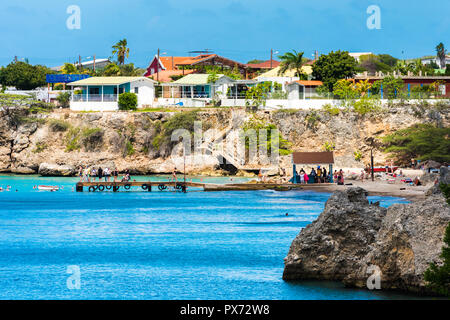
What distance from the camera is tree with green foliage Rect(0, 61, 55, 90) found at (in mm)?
110000

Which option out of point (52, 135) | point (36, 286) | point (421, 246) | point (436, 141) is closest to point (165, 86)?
point (52, 135)

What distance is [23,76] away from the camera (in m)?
110

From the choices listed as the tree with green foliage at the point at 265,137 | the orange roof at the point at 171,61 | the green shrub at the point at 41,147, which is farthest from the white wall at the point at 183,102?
the orange roof at the point at 171,61

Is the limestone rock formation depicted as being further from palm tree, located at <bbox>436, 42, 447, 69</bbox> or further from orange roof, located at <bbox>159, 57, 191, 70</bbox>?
palm tree, located at <bbox>436, 42, 447, 69</bbox>

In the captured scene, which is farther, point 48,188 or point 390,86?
point 390,86

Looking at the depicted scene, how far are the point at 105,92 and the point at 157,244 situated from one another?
5705 centimetres

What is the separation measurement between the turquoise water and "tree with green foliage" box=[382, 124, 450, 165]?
23.0 metres

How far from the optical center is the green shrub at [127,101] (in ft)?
297

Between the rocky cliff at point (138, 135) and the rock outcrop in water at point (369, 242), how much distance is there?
59556 millimetres

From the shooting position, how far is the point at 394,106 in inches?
3428

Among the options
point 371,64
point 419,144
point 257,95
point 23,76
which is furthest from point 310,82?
point 371,64

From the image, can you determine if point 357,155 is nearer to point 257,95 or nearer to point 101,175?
point 257,95

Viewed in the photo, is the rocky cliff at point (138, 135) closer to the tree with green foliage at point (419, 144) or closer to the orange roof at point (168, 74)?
the tree with green foliage at point (419, 144)
